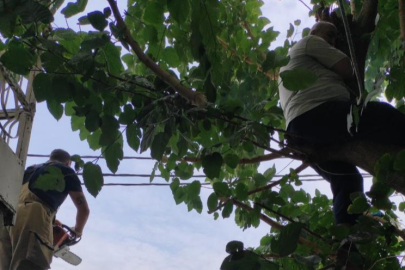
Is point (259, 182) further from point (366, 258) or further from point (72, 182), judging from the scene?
point (72, 182)

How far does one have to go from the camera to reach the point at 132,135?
2158 mm

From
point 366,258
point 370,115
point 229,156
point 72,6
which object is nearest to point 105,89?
point 72,6

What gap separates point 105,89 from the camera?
82.3 inches

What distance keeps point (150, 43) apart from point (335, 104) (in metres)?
0.78

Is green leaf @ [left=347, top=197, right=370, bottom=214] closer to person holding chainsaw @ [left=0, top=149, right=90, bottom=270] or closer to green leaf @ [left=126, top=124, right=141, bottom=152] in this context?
green leaf @ [left=126, top=124, right=141, bottom=152]

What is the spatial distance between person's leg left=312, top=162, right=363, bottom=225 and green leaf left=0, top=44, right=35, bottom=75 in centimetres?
111

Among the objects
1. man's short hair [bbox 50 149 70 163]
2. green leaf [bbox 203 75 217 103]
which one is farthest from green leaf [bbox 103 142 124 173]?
man's short hair [bbox 50 149 70 163]

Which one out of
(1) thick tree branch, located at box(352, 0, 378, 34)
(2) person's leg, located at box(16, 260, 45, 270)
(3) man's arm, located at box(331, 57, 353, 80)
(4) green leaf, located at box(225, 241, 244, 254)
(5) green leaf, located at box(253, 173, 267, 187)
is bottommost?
(4) green leaf, located at box(225, 241, 244, 254)

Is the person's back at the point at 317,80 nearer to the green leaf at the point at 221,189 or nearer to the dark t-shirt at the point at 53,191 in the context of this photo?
the green leaf at the point at 221,189

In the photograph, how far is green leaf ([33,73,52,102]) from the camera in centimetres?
189

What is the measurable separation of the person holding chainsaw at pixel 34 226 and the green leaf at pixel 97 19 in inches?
71.8

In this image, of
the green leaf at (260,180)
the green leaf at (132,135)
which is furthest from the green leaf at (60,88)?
the green leaf at (260,180)

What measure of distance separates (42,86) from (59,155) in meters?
2.74

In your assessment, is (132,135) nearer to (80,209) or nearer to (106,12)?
(106,12)
